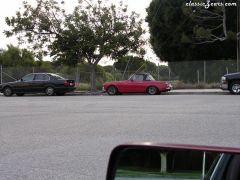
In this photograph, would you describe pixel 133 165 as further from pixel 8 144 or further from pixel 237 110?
pixel 237 110

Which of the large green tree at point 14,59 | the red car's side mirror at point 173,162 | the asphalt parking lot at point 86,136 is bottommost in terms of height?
the asphalt parking lot at point 86,136

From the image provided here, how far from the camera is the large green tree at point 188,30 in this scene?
120 ft

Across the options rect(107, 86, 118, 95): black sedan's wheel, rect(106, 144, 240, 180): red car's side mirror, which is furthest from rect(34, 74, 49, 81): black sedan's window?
rect(106, 144, 240, 180): red car's side mirror

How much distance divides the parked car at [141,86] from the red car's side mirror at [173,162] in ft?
81.8

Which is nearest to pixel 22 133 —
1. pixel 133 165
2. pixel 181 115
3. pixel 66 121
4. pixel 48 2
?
pixel 66 121

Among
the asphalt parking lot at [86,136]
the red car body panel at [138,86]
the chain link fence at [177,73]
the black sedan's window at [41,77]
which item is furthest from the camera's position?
the chain link fence at [177,73]

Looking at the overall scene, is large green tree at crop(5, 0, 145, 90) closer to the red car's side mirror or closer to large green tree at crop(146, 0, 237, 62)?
large green tree at crop(146, 0, 237, 62)

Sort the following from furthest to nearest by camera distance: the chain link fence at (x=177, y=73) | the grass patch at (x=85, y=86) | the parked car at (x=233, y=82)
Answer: the chain link fence at (x=177, y=73) → the grass patch at (x=85, y=86) → the parked car at (x=233, y=82)

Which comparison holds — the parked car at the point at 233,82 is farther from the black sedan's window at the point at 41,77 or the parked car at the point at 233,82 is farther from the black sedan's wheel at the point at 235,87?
the black sedan's window at the point at 41,77

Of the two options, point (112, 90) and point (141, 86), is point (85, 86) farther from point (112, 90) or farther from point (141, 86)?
point (141, 86)

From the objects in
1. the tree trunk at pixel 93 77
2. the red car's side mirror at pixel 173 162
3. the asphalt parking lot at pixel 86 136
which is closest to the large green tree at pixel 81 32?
the tree trunk at pixel 93 77

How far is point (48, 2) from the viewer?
33250mm

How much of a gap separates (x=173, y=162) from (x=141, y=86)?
2523 cm

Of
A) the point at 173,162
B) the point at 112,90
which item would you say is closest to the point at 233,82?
the point at 112,90
